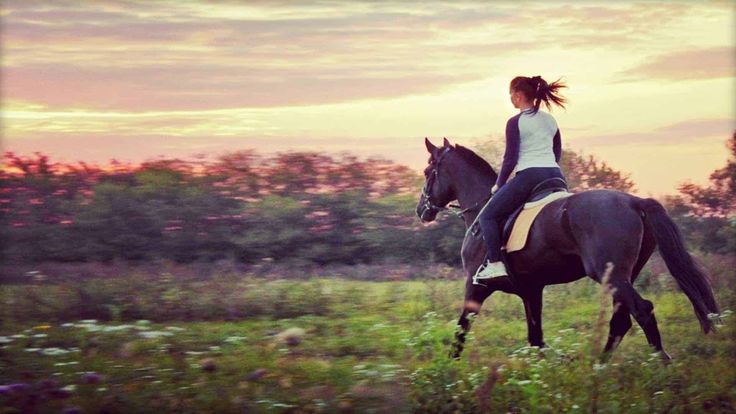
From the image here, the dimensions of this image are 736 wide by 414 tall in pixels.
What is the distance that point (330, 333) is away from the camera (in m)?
9.97

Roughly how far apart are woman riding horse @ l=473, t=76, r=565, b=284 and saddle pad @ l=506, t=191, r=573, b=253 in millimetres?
125

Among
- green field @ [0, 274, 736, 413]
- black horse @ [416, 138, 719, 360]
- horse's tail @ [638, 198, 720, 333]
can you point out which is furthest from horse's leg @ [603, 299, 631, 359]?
horse's tail @ [638, 198, 720, 333]

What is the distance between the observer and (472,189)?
30.6ft

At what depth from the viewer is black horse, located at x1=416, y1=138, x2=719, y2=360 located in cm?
771

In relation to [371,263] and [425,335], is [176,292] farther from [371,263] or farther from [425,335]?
[425,335]

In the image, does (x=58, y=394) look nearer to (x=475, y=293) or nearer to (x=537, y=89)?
(x=475, y=293)

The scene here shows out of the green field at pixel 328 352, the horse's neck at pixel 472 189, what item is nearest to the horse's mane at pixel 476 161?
the horse's neck at pixel 472 189

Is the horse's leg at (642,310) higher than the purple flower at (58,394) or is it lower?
higher

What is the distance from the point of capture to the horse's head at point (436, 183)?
9.56 meters

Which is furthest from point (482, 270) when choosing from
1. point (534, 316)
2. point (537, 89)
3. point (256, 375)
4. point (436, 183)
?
point (256, 375)

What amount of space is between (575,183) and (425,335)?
7364mm

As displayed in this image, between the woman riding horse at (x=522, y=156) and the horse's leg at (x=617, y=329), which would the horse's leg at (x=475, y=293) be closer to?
the woman riding horse at (x=522, y=156)

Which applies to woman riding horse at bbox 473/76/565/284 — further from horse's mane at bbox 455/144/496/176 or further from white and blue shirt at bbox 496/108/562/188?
horse's mane at bbox 455/144/496/176

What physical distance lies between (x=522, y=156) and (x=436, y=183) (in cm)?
138
